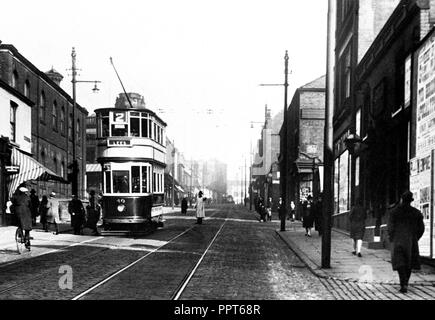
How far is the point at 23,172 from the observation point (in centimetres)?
2702

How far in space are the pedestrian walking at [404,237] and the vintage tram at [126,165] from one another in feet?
41.5

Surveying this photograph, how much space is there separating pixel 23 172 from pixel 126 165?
7.97m

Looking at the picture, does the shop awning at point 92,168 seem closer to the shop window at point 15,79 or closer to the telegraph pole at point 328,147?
the shop window at point 15,79

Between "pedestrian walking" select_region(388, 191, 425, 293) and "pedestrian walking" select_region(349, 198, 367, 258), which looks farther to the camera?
"pedestrian walking" select_region(349, 198, 367, 258)

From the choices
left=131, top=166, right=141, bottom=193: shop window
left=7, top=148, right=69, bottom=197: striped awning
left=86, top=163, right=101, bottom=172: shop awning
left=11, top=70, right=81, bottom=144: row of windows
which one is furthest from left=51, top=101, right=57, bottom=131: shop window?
left=86, top=163, right=101, bottom=172: shop awning

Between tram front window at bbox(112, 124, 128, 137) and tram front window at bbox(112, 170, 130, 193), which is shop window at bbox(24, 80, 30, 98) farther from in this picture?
tram front window at bbox(112, 170, 130, 193)

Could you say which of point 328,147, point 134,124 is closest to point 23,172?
point 134,124

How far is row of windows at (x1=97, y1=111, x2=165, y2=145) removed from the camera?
71.6ft

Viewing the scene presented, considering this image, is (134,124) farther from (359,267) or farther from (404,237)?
(404,237)

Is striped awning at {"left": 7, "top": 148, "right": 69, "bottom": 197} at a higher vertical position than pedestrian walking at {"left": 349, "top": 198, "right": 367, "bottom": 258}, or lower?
higher

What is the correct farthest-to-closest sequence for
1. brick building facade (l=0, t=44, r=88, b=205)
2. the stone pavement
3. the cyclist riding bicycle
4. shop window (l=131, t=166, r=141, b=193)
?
brick building facade (l=0, t=44, r=88, b=205) < shop window (l=131, t=166, r=141, b=193) < the cyclist riding bicycle < the stone pavement
